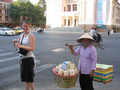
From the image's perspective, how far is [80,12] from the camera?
58562 mm

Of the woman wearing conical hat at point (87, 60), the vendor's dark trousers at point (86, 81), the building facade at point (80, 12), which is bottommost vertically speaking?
the vendor's dark trousers at point (86, 81)

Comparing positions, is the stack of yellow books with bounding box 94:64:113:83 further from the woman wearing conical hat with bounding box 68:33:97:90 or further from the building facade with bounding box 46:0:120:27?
the building facade with bounding box 46:0:120:27

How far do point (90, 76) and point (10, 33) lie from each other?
1161 inches

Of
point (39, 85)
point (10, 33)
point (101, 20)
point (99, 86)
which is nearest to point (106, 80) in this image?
point (99, 86)

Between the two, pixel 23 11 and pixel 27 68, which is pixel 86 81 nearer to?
pixel 27 68

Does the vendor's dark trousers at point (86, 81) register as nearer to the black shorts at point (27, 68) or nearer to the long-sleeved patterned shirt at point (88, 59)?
the long-sleeved patterned shirt at point (88, 59)

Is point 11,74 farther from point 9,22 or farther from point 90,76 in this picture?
point 9,22

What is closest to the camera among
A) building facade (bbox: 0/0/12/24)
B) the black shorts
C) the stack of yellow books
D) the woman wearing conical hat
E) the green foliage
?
the woman wearing conical hat

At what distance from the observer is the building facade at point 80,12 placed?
180 feet

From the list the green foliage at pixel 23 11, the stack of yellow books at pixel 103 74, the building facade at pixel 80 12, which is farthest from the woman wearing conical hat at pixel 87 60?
the green foliage at pixel 23 11

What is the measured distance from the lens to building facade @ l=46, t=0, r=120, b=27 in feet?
180

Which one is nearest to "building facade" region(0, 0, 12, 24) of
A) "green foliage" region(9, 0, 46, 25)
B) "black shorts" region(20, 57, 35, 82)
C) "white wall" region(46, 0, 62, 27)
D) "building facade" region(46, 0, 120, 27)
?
"green foliage" region(9, 0, 46, 25)

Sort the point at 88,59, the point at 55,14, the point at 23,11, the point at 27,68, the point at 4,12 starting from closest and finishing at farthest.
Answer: the point at 88,59
the point at 27,68
the point at 55,14
the point at 23,11
the point at 4,12

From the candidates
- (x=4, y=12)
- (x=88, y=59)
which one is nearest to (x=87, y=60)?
(x=88, y=59)
